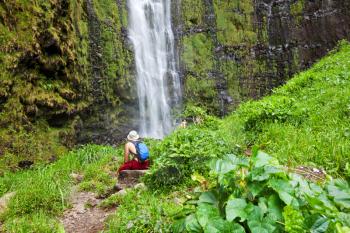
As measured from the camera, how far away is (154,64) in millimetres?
15484

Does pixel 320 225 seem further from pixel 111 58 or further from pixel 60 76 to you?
pixel 111 58

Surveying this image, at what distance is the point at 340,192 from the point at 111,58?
41.0ft

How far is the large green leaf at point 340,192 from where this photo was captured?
2.12 meters

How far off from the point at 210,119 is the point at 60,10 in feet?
19.2

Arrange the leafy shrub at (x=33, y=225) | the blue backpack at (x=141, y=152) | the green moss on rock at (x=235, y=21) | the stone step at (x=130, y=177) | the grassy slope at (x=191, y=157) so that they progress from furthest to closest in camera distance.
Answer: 1. the green moss on rock at (x=235, y=21)
2. the blue backpack at (x=141, y=152)
3. the stone step at (x=130, y=177)
4. the leafy shrub at (x=33, y=225)
5. the grassy slope at (x=191, y=157)

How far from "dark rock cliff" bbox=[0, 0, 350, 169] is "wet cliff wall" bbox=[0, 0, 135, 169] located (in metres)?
0.03

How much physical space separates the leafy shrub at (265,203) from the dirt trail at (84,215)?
285cm

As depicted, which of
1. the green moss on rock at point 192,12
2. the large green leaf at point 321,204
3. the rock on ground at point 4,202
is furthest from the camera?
the green moss on rock at point 192,12

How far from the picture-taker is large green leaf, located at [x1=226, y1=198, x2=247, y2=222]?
2137 mm

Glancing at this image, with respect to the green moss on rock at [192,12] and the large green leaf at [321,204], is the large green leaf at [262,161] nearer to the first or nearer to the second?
the large green leaf at [321,204]

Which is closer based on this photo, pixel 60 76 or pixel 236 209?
pixel 236 209

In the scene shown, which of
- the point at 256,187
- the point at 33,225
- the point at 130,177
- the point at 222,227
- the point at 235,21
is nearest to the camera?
the point at 222,227

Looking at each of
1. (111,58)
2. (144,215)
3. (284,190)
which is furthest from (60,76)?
(284,190)

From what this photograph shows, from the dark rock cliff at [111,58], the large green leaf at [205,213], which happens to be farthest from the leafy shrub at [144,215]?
the dark rock cliff at [111,58]
